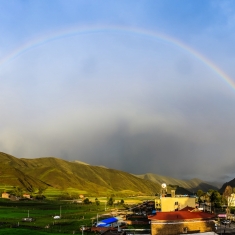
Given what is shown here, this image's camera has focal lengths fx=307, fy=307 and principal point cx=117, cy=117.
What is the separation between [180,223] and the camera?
185 feet

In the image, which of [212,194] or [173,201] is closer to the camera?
[173,201]

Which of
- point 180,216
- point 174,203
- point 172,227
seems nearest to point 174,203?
point 174,203

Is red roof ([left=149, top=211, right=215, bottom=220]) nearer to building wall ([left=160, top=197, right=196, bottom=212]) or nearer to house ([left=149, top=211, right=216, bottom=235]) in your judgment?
house ([left=149, top=211, right=216, bottom=235])

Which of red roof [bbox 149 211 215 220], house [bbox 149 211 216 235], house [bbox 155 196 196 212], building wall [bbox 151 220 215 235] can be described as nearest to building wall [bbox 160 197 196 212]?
house [bbox 155 196 196 212]

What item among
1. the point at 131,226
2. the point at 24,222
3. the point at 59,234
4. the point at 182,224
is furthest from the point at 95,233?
the point at 24,222

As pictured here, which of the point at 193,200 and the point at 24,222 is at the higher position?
the point at 193,200

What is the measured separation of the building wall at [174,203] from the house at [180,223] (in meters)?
16.3

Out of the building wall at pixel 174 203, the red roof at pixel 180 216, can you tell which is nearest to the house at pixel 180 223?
the red roof at pixel 180 216

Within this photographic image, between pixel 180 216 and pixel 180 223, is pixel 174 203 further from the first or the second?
pixel 180 223

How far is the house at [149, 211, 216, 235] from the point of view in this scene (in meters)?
55.9

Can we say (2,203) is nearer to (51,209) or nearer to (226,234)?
(51,209)

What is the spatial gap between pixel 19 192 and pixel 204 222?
113 m

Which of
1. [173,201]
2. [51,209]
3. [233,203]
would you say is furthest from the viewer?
[233,203]

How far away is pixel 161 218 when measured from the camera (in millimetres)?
56281
